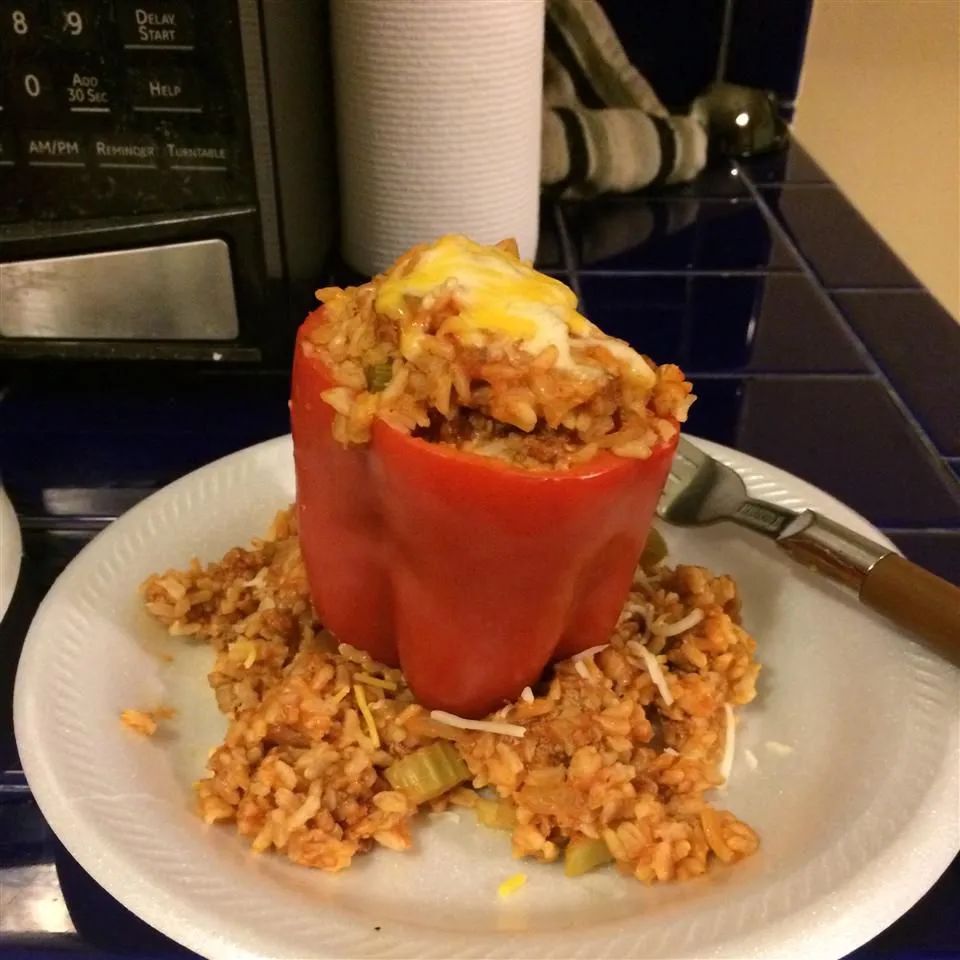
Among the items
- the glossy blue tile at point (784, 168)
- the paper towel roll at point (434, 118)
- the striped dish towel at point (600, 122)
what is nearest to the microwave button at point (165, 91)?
the paper towel roll at point (434, 118)

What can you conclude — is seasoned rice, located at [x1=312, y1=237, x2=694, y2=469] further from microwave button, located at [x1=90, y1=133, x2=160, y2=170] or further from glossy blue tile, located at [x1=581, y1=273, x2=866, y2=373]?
glossy blue tile, located at [x1=581, y1=273, x2=866, y2=373]

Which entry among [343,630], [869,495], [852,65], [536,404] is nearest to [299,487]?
[343,630]

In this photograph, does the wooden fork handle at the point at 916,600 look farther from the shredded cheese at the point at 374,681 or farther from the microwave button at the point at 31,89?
the microwave button at the point at 31,89

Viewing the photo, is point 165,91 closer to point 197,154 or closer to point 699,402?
point 197,154

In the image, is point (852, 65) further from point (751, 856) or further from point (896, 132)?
point (751, 856)

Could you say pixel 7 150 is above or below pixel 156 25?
below

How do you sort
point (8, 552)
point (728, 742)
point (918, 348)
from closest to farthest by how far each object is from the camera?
point (728, 742)
point (8, 552)
point (918, 348)

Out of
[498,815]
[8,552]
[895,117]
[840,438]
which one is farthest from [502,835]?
[895,117]

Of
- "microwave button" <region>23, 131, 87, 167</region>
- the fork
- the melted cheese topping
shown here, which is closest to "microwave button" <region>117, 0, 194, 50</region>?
"microwave button" <region>23, 131, 87, 167</region>
